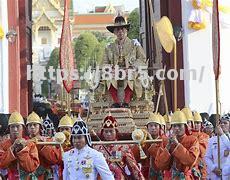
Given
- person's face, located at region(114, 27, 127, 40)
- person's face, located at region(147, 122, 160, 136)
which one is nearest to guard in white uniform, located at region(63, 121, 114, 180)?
person's face, located at region(147, 122, 160, 136)

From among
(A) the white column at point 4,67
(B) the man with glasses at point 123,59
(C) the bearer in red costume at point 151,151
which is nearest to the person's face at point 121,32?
(B) the man with glasses at point 123,59

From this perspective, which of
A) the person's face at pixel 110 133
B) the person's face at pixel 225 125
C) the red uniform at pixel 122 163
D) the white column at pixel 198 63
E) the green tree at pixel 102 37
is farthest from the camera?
the green tree at pixel 102 37

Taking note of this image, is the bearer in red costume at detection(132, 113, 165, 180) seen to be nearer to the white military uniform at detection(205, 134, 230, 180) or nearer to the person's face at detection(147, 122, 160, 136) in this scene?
the person's face at detection(147, 122, 160, 136)

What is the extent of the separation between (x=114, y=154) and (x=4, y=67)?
985cm

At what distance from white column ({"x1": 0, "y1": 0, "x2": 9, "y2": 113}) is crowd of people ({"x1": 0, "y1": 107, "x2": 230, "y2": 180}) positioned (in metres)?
7.96

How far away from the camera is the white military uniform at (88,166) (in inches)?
273

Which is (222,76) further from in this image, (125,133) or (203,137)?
(203,137)

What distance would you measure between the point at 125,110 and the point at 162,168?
19.7ft

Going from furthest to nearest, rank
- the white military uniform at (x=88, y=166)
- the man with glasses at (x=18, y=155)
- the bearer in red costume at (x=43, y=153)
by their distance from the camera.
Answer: the bearer in red costume at (x=43, y=153) < the man with glasses at (x=18, y=155) < the white military uniform at (x=88, y=166)

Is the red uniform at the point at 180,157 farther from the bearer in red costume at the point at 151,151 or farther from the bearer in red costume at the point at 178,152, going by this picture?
the bearer in red costume at the point at 151,151

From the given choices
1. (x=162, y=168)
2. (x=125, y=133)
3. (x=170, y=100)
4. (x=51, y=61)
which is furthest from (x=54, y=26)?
(x=162, y=168)

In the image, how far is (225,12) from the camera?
676 inches

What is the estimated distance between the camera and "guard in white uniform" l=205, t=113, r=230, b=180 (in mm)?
9199

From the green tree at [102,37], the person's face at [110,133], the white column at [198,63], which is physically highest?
the green tree at [102,37]
